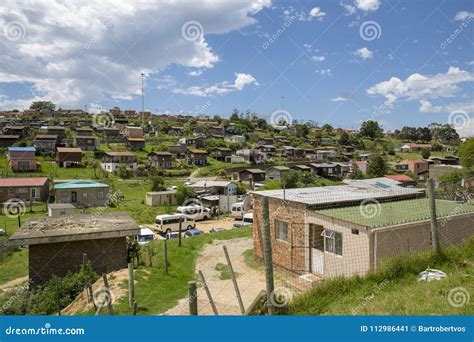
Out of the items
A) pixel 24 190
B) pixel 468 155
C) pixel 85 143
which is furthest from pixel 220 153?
pixel 468 155

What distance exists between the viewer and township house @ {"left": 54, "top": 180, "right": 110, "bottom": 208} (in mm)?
29438

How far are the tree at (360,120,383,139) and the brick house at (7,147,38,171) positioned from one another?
233 feet

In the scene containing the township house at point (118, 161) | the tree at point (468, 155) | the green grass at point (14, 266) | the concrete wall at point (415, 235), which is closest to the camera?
the concrete wall at point (415, 235)

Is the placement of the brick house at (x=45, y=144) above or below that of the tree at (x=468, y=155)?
above

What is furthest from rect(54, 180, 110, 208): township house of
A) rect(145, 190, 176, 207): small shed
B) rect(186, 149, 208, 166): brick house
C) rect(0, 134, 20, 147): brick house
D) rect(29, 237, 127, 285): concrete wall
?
rect(0, 134, 20, 147): brick house

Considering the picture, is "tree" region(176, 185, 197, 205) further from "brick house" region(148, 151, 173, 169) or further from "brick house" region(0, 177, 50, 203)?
"brick house" region(148, 151, 173, 169)

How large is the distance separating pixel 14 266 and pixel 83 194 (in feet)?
51.4

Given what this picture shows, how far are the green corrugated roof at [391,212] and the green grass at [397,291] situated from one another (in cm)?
204

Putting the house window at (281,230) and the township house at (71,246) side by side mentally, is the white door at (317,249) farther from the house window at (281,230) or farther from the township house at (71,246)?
the township house at (71,246)

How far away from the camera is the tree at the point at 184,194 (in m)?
31.2

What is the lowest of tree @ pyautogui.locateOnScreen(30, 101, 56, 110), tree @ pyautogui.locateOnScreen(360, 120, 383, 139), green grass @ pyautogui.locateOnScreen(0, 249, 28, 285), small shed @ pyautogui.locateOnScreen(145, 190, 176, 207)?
green grass @ pyautogui.locateOnScreen(0, 249, 28, 285)

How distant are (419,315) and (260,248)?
749cm

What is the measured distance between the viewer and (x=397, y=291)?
532cm

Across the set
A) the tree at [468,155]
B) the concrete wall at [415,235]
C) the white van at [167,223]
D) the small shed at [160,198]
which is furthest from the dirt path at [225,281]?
the tree at [468,155]
